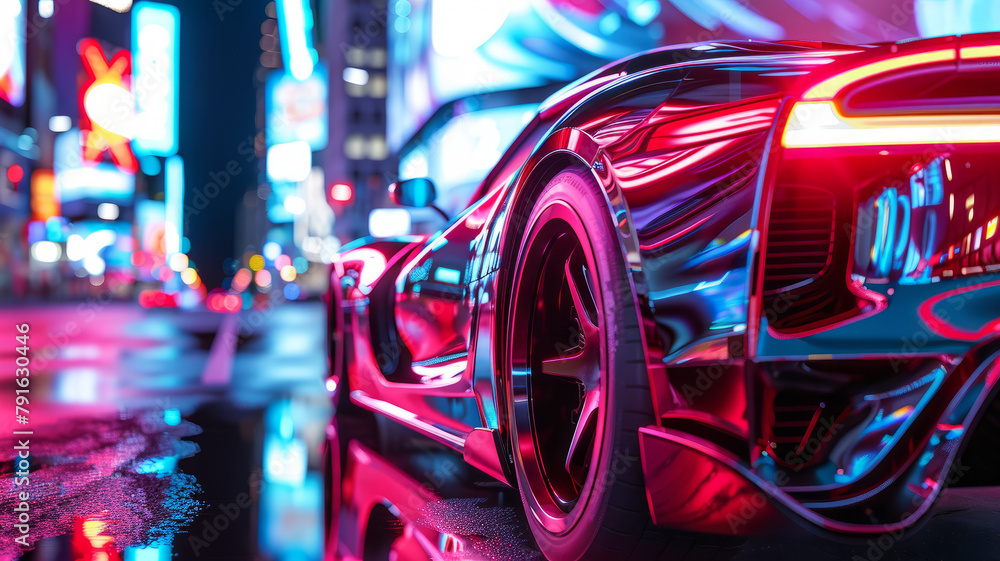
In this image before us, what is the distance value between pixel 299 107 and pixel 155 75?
87.5 feet

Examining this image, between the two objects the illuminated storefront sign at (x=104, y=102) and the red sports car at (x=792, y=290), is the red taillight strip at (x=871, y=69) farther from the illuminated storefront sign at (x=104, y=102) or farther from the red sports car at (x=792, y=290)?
the illuminated storefront sign at (x=104, y=102)

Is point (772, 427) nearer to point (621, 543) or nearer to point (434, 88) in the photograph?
point (621, 543)

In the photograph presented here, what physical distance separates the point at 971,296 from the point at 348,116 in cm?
7947

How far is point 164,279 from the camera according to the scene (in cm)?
6106

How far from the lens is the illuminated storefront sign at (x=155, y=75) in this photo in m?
53.7

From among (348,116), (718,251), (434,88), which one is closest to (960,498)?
(718,251)

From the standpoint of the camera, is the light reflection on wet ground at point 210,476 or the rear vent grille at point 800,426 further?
the light reflection on wet ground at point 210,476

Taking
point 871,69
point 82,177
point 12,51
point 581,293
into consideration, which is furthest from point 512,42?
point 82,177

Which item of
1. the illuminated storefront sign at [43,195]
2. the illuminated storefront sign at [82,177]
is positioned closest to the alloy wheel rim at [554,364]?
the illuminated storefront sign at [43,195]

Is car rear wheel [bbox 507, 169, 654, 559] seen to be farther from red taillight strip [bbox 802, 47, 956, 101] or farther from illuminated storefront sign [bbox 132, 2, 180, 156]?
illuminated storefront sign [bbox 132, 2, 180, 156]

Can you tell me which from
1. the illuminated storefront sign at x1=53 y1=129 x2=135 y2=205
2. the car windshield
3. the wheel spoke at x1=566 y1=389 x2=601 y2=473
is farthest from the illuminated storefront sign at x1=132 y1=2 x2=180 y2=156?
the wheel spoke at x1=566 y1=389 x2=601 y2=473

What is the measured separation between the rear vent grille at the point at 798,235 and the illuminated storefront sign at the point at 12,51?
40001mm

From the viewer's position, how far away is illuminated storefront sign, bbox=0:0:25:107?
3516 cm

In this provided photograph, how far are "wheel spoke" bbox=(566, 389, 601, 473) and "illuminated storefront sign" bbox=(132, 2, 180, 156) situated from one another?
57.4m
